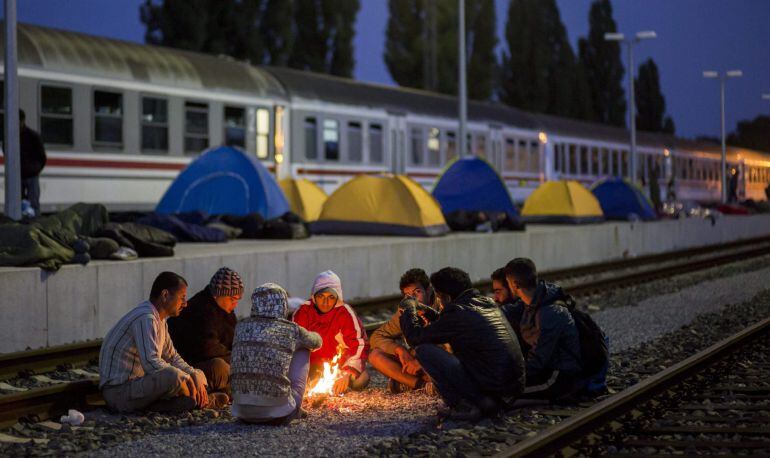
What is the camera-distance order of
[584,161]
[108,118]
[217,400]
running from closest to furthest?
[217,400]
[108,118]
[584,161]

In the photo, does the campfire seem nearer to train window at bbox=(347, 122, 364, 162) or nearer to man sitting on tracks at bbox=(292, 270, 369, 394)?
man sitting on tracks at bbox=(292, 270, 369, 394)

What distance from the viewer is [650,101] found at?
8431cm

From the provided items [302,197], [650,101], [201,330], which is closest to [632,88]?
[302,197]

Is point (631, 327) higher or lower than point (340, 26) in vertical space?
lower

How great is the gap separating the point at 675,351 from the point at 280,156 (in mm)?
14053

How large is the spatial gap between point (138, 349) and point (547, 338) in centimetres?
280

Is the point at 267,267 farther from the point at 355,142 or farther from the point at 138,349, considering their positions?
the point at 355,142

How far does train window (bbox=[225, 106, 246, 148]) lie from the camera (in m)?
22.3

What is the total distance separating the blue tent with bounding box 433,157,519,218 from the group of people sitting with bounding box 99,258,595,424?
636 inches

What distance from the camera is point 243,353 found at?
7215mm

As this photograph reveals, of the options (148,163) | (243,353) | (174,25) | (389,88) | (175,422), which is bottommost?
(175,422)

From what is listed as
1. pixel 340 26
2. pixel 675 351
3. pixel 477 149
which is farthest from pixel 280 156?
pixel 340 26

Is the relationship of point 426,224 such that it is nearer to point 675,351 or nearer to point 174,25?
point 675,351

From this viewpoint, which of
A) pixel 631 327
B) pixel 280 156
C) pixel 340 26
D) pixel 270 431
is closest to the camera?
pixel 270 431
